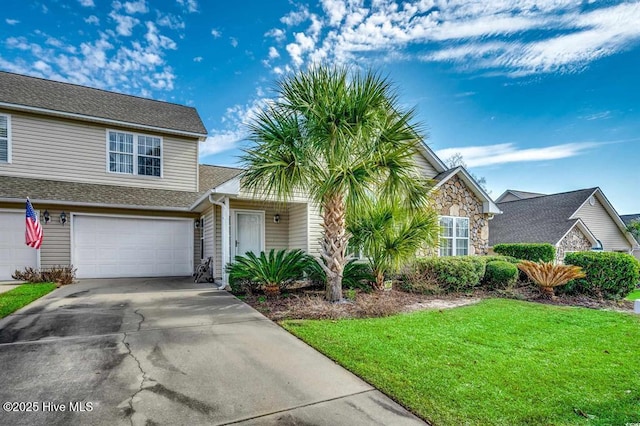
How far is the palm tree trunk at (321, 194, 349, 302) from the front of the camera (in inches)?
300

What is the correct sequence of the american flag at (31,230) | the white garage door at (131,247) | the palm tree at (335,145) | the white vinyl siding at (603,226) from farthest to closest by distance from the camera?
the white vinyl siding at (603,226)
the white garage door at (131,247)
the american flag at (31,230)
the palm tree at (335,145)

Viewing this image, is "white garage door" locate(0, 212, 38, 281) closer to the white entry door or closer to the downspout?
the white entry door

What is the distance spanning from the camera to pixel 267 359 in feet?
13.8

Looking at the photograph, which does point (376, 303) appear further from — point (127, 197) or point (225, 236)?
point (127, 197)

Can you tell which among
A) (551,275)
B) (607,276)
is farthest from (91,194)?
(607,276)

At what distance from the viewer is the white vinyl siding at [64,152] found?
36.7 ft

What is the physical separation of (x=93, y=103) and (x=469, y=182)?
15183mm

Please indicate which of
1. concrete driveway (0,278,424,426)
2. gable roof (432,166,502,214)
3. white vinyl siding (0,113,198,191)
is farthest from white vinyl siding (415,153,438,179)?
white vinyl siding (0,113,198,191)

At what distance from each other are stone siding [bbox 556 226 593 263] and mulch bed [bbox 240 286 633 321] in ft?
25.0

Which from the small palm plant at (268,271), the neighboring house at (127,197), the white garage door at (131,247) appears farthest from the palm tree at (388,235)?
the white garage door at (131,247)

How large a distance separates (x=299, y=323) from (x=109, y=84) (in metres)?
14.7

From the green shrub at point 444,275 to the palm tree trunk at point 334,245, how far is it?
3177 millimetres

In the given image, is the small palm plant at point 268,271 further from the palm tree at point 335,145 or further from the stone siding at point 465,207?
the stone siding at point 465,207

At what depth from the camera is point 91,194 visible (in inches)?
449
